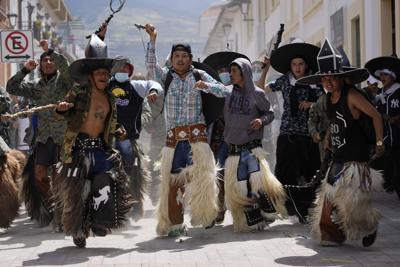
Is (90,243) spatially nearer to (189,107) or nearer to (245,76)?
(189,107)

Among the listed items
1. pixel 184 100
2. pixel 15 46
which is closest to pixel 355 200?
pixel 184 100

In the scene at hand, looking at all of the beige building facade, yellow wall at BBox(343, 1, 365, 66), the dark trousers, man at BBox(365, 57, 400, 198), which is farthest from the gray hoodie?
yellow wall at BBox(343, 1, 365, 66)

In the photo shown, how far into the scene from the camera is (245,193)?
942 centimetres

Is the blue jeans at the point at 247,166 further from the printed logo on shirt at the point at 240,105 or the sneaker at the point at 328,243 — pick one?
the sneaker at the point at 328,243

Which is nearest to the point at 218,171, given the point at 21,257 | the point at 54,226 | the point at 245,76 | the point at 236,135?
the point at 236,135

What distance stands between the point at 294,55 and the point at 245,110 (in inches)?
41.2

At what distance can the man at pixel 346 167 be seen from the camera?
26.2 ft

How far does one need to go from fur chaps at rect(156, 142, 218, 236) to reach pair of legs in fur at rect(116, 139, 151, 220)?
157 centimetres

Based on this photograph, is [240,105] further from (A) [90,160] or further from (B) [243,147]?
(A) [90,160]

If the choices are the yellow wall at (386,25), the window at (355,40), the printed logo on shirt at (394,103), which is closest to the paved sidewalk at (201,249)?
the printed logo on shirt at (394,103)

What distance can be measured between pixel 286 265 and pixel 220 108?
8.27ft

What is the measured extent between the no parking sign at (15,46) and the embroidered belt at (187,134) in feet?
29.0

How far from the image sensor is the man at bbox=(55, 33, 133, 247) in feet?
27.3

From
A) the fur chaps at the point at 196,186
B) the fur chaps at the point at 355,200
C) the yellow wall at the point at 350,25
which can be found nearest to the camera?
the fur chaps at the point at 355,200
